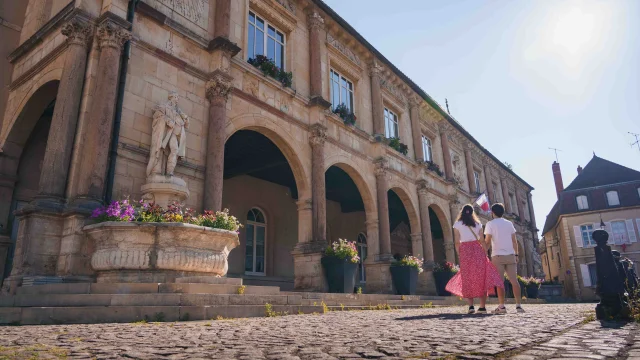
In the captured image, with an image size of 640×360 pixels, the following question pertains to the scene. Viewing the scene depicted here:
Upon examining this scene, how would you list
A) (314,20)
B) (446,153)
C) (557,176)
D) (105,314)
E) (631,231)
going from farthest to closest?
1. (557,176)
2. (631,231)
3. (446,153)
4. (314,20)
5. (105,314)

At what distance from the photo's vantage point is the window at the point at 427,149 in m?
19.9

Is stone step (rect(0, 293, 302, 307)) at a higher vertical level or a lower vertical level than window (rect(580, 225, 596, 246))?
lower

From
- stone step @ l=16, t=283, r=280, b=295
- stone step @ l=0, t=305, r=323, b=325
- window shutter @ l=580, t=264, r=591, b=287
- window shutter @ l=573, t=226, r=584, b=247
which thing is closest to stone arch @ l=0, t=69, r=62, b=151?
stone step @ l=16, t=283, r=280, b=295

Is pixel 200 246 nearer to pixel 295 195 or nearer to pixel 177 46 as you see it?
pixel 177 46

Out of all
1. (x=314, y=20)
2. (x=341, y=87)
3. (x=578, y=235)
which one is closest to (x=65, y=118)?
(x=314, y=20)

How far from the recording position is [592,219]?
104ft

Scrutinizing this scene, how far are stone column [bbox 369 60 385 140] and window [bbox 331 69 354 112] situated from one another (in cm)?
98

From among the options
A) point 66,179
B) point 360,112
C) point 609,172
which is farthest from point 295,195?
point 609,172

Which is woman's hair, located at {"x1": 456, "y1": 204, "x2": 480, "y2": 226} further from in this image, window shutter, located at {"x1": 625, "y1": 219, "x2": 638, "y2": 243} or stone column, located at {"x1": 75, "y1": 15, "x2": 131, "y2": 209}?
window shutter, located at {"x1": 625, "y1": 219, "x2": 638, "y2": 243}

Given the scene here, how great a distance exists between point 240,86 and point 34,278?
5955 mm

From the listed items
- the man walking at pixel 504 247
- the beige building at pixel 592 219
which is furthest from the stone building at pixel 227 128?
the beige building at pixel 592 219

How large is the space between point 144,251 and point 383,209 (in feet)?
30.9

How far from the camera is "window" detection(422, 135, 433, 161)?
65.4ft

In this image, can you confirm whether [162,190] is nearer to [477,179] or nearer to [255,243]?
[255,243]
